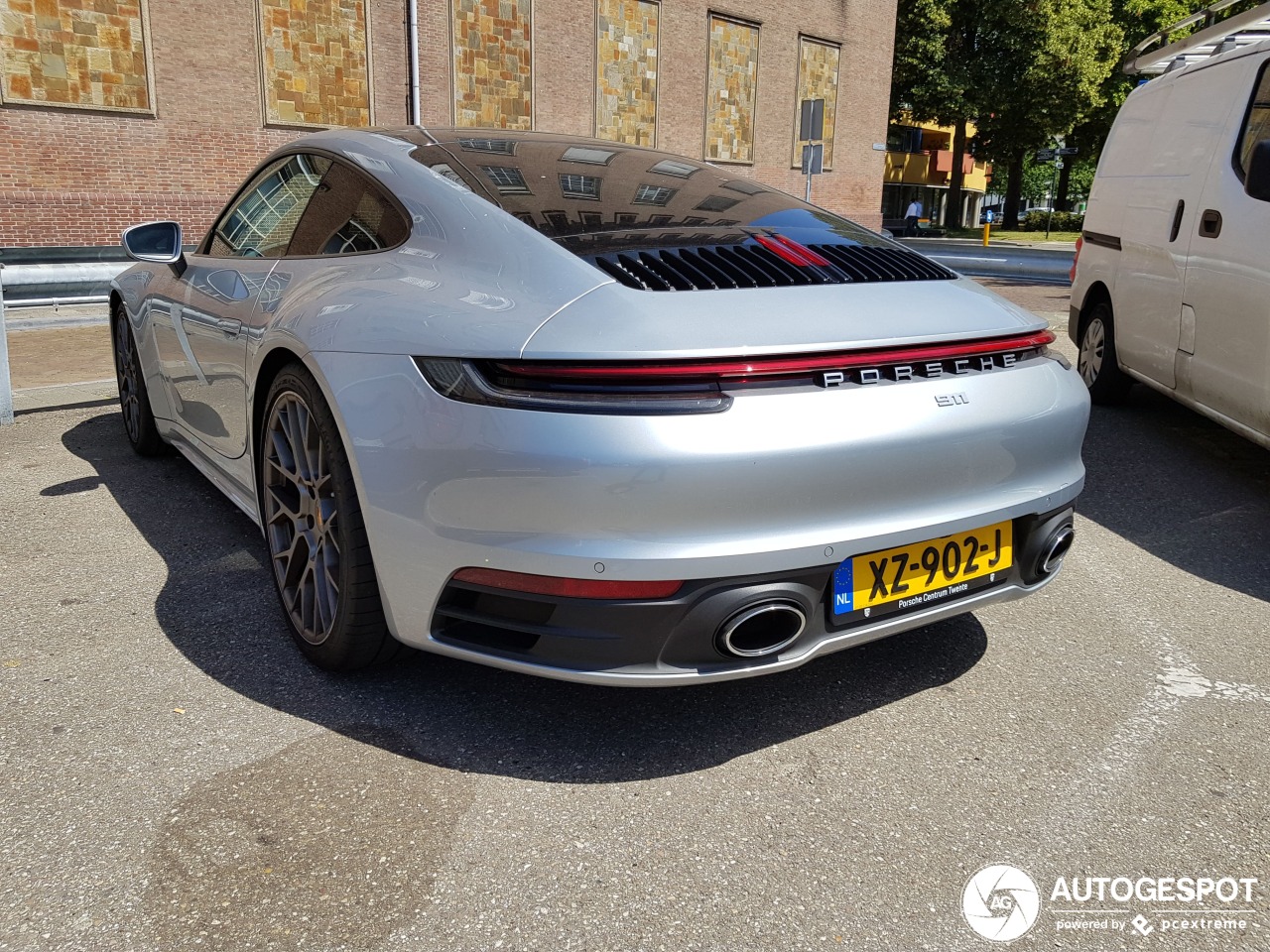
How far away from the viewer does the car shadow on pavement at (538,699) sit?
100 inches

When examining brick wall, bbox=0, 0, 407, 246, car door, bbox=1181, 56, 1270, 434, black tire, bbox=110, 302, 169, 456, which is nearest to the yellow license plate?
car door, bbox=1181, 56, 1270, 434

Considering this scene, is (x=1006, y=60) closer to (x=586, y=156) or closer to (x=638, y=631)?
(x=586, y=156)

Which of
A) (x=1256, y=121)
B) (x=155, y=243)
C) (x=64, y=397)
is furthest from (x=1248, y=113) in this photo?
(x=64, y=397)

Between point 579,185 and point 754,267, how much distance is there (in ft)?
2.10

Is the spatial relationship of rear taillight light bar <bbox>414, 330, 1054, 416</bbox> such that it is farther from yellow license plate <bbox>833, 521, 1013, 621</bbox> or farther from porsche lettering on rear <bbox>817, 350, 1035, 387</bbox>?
yellow license plate <bbox>833, 521, 1013, 621</bbox>

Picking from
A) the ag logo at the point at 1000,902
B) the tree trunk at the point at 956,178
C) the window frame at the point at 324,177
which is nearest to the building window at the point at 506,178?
the window frame at the point at 324,177

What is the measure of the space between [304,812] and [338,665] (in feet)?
1.85

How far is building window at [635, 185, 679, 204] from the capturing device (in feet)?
9.59

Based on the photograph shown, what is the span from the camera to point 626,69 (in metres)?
22.0

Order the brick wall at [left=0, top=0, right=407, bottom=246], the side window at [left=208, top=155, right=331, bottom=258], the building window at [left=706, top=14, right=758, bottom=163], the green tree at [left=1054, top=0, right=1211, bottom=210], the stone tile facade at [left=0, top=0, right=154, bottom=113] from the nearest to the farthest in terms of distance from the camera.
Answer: the side window at [left=208, top=155, right=331, bottom=258]
the stone tile facade at [left=0, top=0, right=154, bottom=113]
the brick wall at [left=0, top=0, right=407, bottom=246]
the building window at [left=706, top=14, right=758, bottom=163]
the green tree at [left=1054, top=0, right=1211, bottom=210]

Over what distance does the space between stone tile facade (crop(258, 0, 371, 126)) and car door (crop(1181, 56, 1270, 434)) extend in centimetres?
1487

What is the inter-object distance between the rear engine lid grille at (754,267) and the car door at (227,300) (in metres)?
1.30

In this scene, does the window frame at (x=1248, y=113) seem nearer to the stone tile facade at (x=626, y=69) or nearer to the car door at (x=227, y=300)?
the car door at (x=227, y=300)

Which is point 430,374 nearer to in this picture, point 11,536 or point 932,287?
point 932,287
